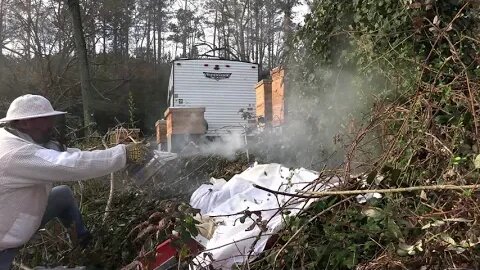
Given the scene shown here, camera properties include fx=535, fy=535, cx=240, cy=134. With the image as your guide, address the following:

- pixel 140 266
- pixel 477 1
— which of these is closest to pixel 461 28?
pixel 477 1

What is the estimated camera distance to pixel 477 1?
3.34 metres

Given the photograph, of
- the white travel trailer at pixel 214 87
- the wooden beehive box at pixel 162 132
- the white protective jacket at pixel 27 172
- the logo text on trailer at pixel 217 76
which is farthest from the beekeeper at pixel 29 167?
the logo text on trailer at pixel 217 76

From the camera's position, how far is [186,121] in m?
8.80

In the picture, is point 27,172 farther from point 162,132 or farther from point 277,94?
point 162,132

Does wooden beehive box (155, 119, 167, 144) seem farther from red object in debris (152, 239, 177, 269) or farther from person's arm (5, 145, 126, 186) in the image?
red object in debris (152, 239, 177, 269)

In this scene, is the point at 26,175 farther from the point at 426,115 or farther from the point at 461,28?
the point at 461,28

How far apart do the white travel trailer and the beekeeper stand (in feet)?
43.3

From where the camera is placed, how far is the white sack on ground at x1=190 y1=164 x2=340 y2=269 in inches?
119

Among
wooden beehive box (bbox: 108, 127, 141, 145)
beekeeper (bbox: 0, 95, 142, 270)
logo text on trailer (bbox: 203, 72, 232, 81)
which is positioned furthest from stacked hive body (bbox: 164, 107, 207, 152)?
logo text on trailer (bbox: 203, 72, 232, 81)

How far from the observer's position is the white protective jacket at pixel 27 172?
3363 mm

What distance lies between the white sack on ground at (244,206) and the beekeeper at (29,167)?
76 cm

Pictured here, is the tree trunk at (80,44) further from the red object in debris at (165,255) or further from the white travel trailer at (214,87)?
the red object in debris at (165,255)

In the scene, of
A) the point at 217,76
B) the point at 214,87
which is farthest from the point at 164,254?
the point at 217,76

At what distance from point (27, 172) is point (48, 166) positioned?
144mm
